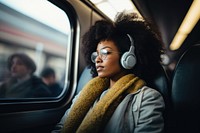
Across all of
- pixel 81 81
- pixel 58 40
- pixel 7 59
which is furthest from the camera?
pixel 58 40

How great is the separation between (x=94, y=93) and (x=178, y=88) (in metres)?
0.61

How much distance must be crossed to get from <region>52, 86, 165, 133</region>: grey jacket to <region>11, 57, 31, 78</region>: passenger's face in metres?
0.96

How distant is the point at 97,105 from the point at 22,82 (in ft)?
2.73

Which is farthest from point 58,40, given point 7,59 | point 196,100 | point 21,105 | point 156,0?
point 156,0

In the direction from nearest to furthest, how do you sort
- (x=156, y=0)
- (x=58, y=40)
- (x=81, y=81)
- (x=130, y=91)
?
(x=130, y=91) < (x=81, y=81) < (x=58, y=40) < (x=156, y=0)

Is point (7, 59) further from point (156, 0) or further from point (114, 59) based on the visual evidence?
point (156, 0)

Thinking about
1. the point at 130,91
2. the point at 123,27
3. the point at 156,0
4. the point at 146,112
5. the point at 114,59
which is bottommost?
the point at 146,112

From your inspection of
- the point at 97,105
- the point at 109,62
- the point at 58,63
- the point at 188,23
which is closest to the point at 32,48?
the point at 58,63

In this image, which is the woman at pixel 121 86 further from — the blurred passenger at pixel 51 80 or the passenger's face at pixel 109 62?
the blurred passenger at pixel 51 80

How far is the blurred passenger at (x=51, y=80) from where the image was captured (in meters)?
2.02

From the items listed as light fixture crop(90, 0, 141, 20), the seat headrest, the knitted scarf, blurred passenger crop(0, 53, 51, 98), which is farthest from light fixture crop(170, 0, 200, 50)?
blurred passenger crop(0, 53, 51, 98)

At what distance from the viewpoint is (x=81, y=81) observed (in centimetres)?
196

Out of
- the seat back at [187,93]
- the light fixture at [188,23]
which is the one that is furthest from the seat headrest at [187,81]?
the light fixture at [188,23]

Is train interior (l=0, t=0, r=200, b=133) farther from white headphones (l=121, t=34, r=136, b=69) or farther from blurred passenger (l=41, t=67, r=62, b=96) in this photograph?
white headphones (l=121, t=34, r=136, b=69)
